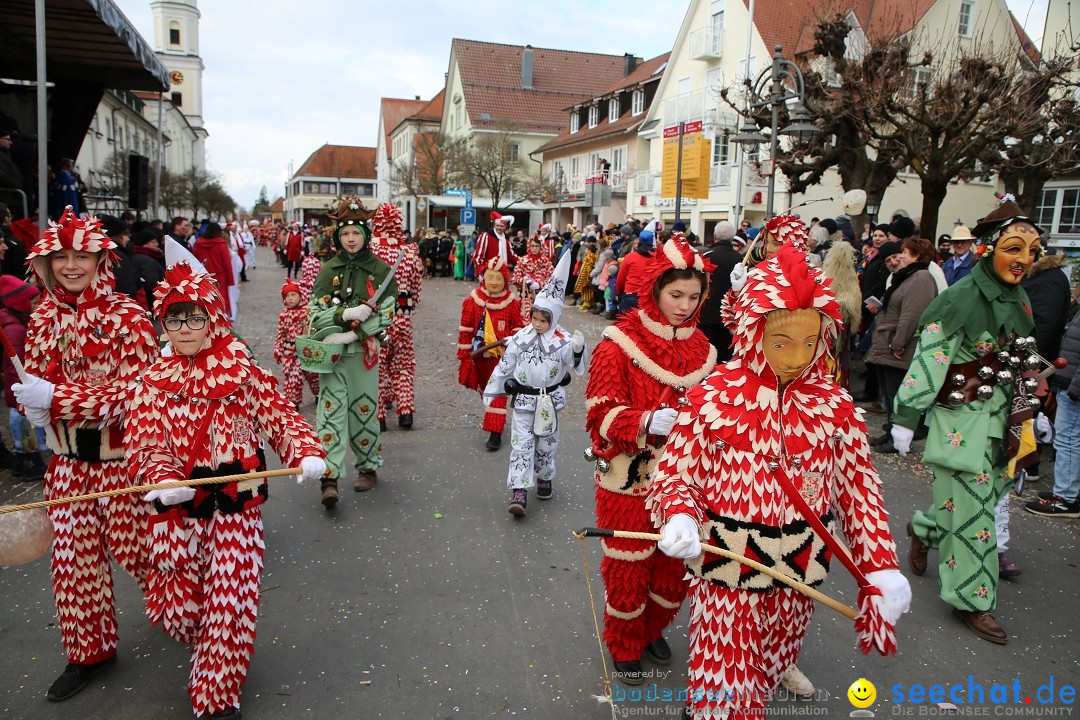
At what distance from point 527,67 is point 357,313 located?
4891 cm

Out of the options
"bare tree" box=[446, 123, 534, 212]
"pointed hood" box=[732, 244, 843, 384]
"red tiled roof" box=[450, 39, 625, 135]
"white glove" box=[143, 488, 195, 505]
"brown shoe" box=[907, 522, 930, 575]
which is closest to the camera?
"pointed hood" box=[732, 244, 843, 384]

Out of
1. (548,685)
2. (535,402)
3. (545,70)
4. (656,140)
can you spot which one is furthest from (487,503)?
(545,70)

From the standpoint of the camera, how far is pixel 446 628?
3863 mm

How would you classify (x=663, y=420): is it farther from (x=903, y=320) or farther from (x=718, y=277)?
(x=718, y=277)

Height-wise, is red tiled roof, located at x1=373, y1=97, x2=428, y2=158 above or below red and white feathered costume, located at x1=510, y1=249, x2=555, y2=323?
above

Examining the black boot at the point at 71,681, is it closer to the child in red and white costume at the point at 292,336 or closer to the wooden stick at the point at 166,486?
the wooden stick at the point at 166,486

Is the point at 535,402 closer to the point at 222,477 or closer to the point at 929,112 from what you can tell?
the point at 222,477

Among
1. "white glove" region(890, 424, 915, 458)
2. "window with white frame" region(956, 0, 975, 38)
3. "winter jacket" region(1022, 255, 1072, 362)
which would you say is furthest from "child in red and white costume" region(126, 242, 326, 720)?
"window with white frame" region(956, 0, 975, 38)

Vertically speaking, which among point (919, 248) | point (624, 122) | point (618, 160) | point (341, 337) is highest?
point (624, 122)

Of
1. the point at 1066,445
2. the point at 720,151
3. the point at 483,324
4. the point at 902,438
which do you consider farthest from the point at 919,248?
the point at 720,151

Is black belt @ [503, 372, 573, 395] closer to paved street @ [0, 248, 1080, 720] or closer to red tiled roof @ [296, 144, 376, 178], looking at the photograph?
paved street @ [0, 248, 1080, 720]

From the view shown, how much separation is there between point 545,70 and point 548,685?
52.4 meters

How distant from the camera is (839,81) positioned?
14320mm

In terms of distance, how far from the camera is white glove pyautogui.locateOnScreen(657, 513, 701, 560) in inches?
94.3
